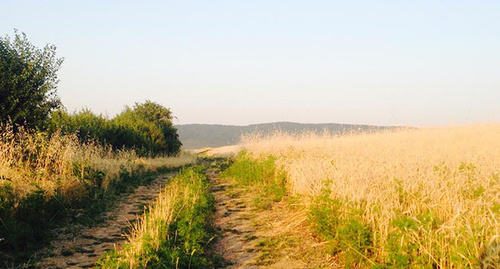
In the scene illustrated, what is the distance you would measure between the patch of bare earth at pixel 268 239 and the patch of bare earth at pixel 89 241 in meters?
2.07

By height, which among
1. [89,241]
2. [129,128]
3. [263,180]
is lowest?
[89,241]

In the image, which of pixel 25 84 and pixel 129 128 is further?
pixel 129 128

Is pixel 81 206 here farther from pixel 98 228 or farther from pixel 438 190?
pixel 438 190

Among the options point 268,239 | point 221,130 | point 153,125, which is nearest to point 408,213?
point 268,239

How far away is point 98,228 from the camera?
328 inches

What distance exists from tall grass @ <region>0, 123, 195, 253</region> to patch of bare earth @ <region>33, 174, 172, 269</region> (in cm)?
45

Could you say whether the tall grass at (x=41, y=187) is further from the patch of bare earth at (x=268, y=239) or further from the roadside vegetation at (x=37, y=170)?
the patch of bare earth at (x=268, y=239)

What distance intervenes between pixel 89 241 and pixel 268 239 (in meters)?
3.63

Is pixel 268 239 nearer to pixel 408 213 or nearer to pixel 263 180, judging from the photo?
pixel 408 213

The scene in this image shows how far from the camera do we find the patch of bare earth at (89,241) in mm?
6133

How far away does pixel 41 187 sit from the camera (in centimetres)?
878

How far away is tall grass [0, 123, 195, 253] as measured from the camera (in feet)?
22.6

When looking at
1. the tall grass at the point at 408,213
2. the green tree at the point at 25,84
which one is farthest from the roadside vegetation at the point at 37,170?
the tall grass at the point at 408,213

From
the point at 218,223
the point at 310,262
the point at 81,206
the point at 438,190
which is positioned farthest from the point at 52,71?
the point at 438,190
